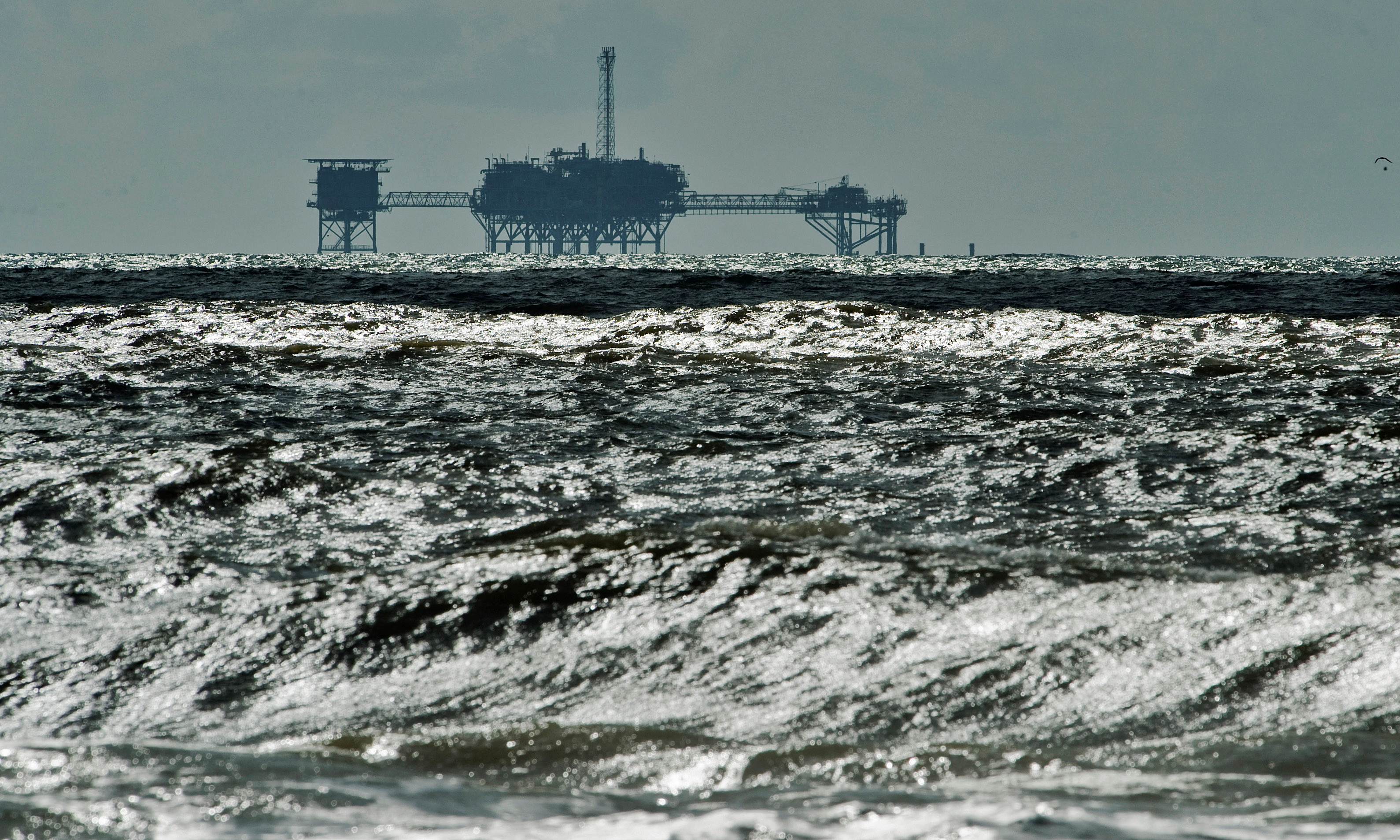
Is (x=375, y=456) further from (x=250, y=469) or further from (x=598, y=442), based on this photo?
(x=598, y=442)

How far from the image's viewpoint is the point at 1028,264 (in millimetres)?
51750

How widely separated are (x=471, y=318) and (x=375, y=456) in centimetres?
906

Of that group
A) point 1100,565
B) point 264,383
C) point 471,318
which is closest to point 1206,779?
point 1100,565

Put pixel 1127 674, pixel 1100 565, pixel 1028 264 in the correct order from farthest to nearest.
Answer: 1. pixel 1028 264
2. pixel 1100 565
3. pixel 1127 674

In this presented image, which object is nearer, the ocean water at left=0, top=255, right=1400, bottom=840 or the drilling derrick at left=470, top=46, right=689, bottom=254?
the ocean water at left=0, top=255, right=1400, bottom=840

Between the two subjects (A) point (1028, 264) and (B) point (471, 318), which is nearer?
(B) point (471, 318)

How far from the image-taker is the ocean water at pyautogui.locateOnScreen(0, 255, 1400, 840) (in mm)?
2078

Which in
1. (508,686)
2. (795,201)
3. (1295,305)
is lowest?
(508,686)

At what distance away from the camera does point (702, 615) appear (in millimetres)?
3211

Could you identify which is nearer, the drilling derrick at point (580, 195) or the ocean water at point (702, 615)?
the ocean water at point (702, 615)

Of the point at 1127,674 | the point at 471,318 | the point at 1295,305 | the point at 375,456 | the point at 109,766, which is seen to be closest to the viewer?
the point at 109,766

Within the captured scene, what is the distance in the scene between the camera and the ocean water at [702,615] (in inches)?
81.8

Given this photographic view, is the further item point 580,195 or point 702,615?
point 580,195

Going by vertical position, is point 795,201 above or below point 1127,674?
above
